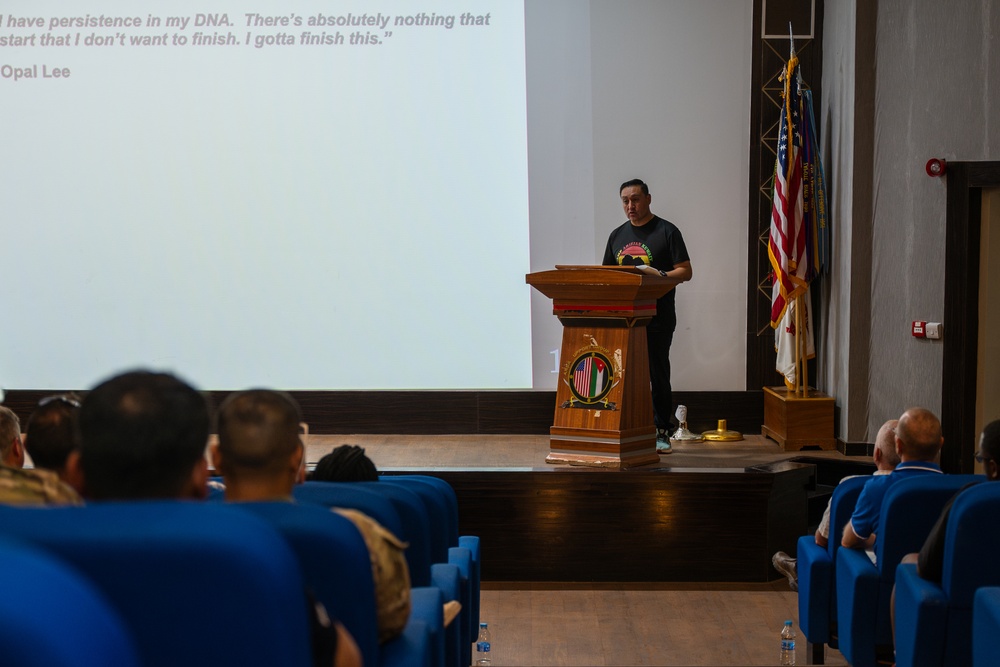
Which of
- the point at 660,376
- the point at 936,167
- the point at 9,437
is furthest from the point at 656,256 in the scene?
the point at 9,437

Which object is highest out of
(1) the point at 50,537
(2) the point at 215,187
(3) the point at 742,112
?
(3) the point at 742,112

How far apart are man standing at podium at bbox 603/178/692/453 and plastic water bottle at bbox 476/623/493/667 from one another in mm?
2101

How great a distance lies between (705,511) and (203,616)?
4.06 metres

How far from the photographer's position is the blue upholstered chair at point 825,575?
3502 millimetres

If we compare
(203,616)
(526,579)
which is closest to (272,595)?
(203,616)

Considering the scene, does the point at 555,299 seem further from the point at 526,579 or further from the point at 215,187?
the point at 215,187

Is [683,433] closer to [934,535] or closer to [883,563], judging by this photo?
[883,563]

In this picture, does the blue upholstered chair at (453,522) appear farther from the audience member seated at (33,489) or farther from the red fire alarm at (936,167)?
the red fire alarm at (936,167)

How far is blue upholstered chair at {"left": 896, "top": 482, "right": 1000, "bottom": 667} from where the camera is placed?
2297 mm

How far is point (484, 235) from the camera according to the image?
23.5 feet

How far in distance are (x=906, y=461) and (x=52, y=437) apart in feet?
7.73

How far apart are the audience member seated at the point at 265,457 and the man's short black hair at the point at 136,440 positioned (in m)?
0.42

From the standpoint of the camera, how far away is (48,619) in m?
0.87

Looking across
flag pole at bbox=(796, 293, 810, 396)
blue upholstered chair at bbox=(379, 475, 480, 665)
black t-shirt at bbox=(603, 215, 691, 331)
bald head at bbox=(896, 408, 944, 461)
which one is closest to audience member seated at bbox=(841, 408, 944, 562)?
bald head at bbox=(896, 408, 944, 461)
